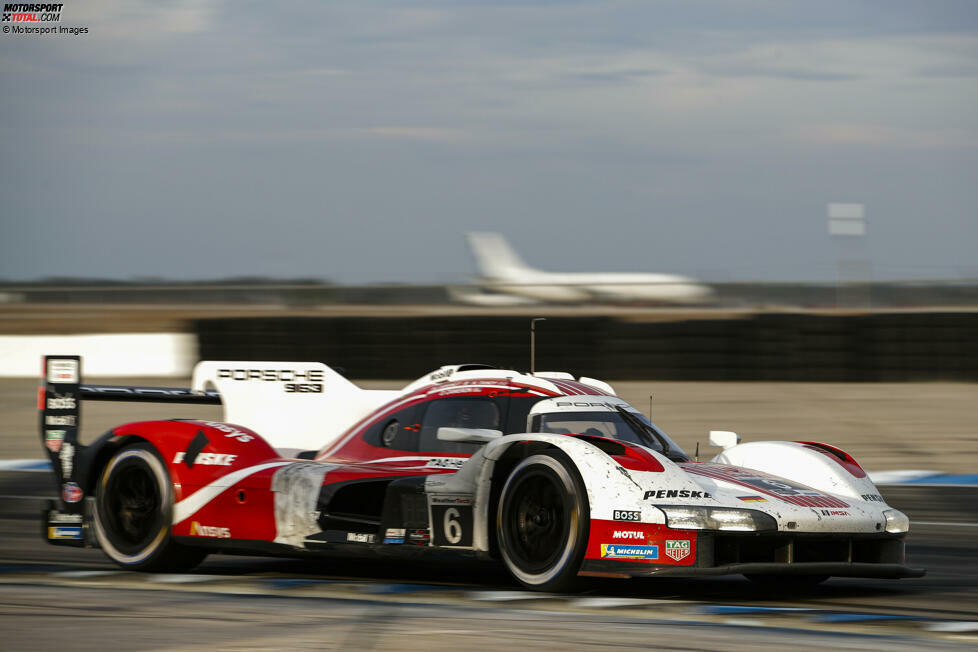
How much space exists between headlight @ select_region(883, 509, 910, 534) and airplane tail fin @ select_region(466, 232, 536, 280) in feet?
166

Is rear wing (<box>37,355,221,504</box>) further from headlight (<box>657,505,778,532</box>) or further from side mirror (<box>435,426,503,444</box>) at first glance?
headlight (<box>657,505,778,532</box>)

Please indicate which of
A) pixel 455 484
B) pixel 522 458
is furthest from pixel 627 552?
pixel 455 484

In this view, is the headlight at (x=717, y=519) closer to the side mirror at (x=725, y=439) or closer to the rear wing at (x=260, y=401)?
the side mirror at (x=725, y=439)

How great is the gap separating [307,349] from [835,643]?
1585 cm

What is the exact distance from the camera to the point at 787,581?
7.24 metres

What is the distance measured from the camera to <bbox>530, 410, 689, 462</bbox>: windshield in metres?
6.86

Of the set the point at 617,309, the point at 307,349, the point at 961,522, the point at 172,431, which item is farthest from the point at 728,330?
the point at 617,309

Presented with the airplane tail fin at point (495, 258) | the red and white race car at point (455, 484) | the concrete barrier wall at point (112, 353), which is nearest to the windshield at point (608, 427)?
the red and white race car at point (455, 484)

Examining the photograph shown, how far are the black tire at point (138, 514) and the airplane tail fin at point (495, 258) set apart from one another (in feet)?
162

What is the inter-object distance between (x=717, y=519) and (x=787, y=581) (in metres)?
1.49

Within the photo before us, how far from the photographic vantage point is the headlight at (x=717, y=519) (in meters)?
5.98

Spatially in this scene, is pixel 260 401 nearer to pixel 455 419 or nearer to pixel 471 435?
pixel 455 419

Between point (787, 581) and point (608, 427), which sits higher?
point (608, 427)

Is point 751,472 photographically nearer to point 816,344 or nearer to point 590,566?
point 590,566
